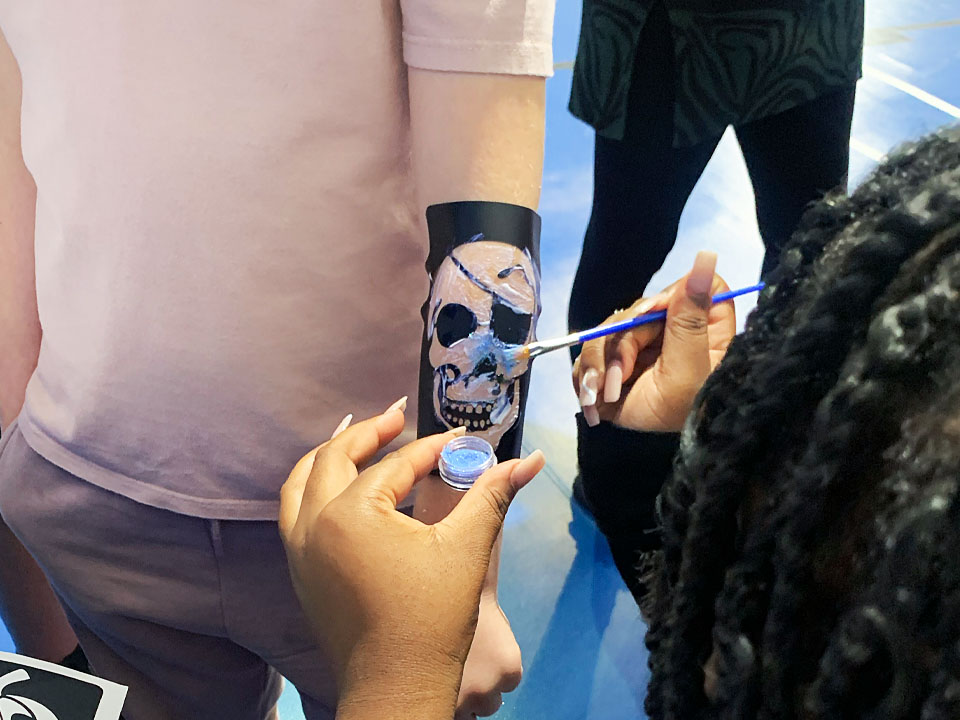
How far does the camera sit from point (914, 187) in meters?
0.37

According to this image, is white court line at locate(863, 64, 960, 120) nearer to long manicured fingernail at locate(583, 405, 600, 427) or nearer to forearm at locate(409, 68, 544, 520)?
long manicured fingernail at locate(583, 405, 600, 427)

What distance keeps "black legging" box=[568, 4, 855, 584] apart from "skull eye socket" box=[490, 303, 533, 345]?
0.65 meters

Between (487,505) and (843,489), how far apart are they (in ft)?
1.00

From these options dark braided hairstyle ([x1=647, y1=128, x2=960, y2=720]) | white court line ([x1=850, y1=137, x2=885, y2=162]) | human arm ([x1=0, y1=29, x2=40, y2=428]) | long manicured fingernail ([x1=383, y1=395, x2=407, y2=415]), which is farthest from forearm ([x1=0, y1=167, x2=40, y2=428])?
white court line ([x1=850, y1=137, x2=885, y2=162])

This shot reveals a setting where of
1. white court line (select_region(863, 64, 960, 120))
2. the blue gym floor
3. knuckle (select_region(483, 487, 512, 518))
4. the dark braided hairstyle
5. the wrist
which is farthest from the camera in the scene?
white court line (select_region(863, 64, 960, 120))

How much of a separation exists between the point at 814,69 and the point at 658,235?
353 millimetres

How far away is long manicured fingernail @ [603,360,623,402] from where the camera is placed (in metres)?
0.89

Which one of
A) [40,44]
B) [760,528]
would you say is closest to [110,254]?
[40,44]

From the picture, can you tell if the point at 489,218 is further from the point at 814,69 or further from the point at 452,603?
the point at 814,69

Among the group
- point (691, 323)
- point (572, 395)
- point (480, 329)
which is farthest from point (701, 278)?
point (572, 395)

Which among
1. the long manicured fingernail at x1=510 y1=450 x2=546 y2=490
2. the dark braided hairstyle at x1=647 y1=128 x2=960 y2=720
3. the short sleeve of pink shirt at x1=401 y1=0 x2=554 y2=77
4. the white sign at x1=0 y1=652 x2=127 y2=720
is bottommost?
the white sign at x1=0 y1=652 x2=127 y2=720

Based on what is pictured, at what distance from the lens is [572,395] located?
198cm

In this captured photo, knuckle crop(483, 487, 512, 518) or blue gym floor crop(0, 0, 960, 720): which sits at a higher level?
knuckle crop(483, 487, 512, 518)

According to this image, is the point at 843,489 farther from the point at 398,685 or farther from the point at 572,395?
the point at 572,395
